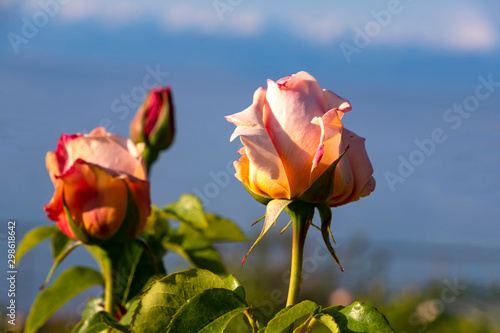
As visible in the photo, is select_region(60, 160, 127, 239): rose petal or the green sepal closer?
the green sepal

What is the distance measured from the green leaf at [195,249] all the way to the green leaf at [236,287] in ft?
1.39

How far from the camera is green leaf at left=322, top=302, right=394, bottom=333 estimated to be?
46 centimetres

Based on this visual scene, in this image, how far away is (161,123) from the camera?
1.19m

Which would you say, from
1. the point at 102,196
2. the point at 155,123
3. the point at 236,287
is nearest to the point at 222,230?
the point at 155,123

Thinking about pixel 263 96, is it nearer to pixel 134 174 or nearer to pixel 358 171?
pixel 358 171

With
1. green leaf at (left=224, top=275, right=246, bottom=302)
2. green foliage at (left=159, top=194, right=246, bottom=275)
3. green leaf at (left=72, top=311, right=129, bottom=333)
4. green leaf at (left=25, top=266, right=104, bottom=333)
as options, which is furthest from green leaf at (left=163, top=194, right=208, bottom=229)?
green leaf at (left=224, top=275, right=246, bottom=302)

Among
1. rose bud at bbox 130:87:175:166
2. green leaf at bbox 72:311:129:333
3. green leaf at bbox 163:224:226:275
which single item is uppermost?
rose bud at bbox 130:87:175:166

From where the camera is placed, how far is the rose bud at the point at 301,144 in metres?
0.50

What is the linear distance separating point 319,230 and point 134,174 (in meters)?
0.32

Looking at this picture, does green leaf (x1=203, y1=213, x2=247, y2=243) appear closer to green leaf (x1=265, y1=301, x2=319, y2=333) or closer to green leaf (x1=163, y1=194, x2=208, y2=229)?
green leaf (x1=163, y1=194, x2=208, y2=229)

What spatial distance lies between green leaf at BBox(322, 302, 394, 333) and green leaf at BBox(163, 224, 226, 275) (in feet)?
1.66

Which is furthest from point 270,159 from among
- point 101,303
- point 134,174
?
point 101,303

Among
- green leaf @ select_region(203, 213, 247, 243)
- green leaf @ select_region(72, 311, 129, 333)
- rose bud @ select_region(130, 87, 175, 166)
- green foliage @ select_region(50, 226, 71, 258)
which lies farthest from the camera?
rose bud @ select_region(130, 87, 175, 166)

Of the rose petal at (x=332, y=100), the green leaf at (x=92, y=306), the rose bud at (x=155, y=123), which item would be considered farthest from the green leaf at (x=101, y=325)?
the rose bud at (x=155, y=123)
